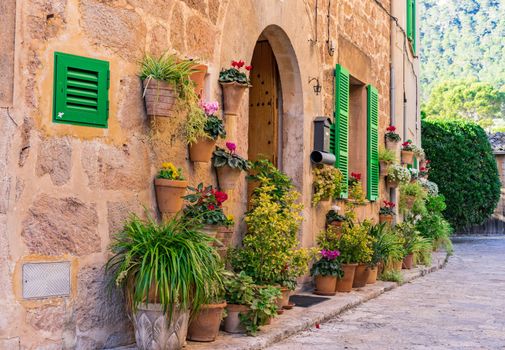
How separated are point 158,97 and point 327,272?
3514 millimetres

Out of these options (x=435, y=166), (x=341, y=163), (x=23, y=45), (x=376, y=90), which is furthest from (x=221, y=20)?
(x=435, y=166)

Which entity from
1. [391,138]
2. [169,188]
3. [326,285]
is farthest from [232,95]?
[391,138]

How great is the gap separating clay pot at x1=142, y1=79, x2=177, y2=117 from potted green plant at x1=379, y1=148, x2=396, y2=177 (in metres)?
6.69

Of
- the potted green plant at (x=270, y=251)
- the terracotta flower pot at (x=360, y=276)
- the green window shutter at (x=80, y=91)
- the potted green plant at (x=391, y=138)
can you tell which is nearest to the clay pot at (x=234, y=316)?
the potted green plant at (x=270, y=251)

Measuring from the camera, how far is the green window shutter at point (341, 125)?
902cm

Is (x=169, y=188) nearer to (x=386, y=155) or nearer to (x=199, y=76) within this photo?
(x=199, y=76)

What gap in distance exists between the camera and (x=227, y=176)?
595 centimetres

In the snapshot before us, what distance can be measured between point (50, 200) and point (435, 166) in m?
18.3

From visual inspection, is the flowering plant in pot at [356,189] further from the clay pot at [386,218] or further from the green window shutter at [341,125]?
the clay pot at [386,218]

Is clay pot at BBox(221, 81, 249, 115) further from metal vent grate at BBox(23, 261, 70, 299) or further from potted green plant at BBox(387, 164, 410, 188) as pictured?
potted green plant at BBox(387, 164, 410, 188)

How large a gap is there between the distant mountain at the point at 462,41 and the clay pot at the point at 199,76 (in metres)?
89.6

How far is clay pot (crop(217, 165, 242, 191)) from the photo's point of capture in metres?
5.92

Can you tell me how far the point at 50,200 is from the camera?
14.5ft

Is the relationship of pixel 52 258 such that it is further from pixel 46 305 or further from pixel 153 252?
pixel 153 252
